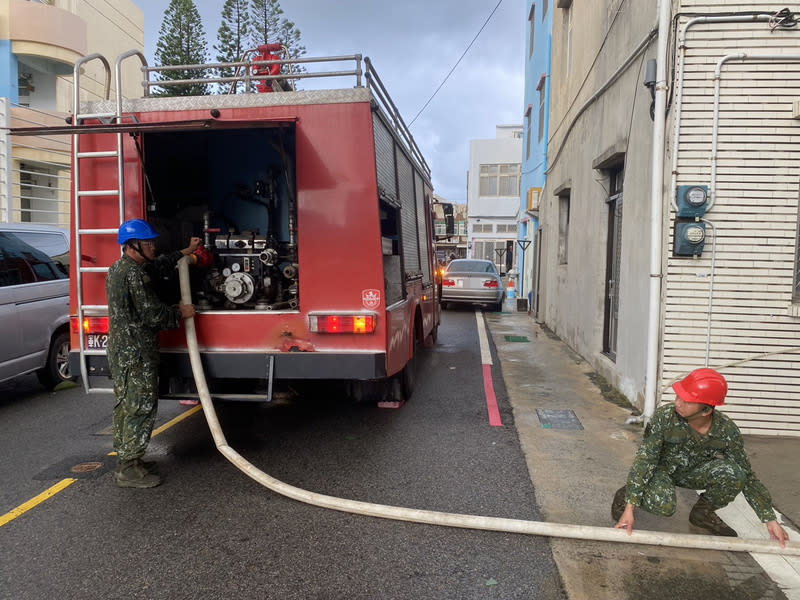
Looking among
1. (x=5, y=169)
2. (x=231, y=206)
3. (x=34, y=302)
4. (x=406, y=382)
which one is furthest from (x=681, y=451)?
(x=5, y=169)

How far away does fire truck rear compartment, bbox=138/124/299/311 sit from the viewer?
4.92 metres

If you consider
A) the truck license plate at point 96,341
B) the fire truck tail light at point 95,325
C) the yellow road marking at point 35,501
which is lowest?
the yellow road marking at point 35,501

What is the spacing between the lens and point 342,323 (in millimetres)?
4500

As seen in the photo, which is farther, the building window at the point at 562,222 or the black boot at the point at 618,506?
the building window at the point at 562,222

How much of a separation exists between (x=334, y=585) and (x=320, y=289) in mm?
2223

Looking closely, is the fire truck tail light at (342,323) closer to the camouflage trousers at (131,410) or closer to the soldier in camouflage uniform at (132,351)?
the soldier in camouflage uniform at (132,351)

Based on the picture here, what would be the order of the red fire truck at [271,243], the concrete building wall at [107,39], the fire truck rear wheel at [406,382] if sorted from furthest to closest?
the concrete building wall at [107,39]
the fire truck rear wheel at [406,382]
the red fire truck at [271,243]

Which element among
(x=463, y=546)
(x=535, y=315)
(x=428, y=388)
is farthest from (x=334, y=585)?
(x=535, y=315)

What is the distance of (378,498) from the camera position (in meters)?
3.99

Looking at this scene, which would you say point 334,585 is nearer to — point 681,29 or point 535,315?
point 681,29

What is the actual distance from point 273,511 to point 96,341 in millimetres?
2120

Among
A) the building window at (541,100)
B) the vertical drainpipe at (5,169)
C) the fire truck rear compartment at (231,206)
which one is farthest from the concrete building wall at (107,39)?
the fire truck rear compartment at (231,206)

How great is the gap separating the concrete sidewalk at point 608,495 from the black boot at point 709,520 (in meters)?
0.07

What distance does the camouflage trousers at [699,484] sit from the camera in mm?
3150
